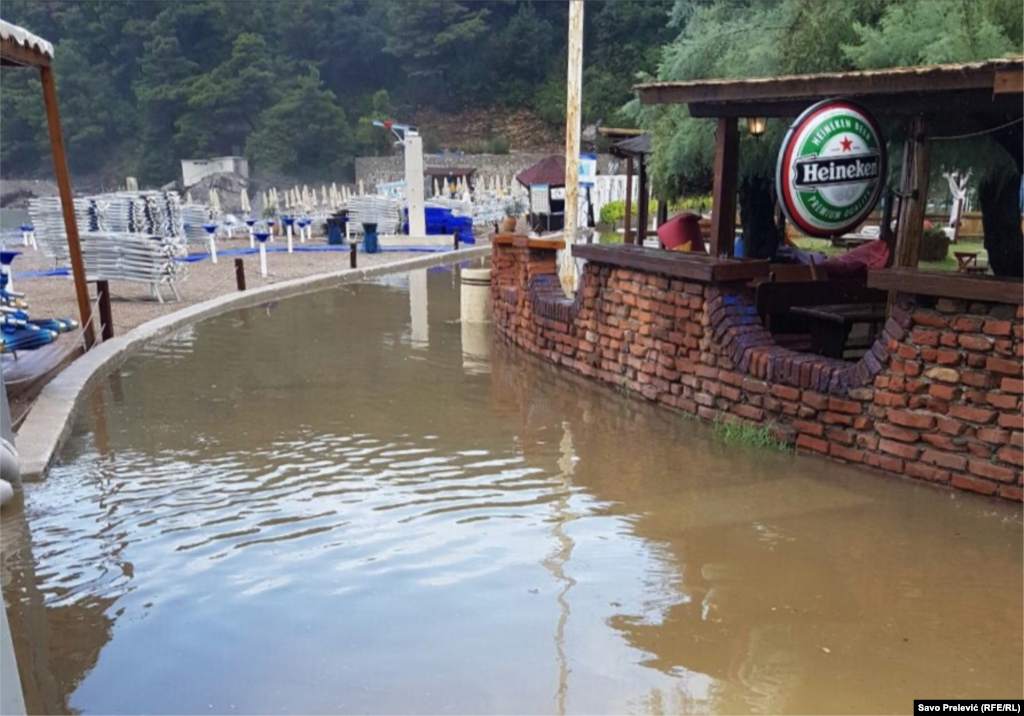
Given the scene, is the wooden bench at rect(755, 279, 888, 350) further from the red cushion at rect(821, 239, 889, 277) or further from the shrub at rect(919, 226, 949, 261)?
the shrub at rect(919, 226, 949, 261)

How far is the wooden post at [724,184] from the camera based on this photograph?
298 inches

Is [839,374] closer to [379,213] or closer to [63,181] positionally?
[63,181]

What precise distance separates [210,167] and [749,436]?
63.5m

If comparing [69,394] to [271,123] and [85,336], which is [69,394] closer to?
[85,336]

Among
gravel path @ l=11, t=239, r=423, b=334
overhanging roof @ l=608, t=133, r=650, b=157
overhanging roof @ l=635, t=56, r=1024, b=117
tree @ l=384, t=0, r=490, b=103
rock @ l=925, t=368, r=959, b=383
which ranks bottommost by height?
gravel path @ l=11, t=239, r=423, b=334

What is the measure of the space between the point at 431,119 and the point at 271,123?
17.5 meters

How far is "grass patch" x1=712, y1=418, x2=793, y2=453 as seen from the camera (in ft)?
21.8

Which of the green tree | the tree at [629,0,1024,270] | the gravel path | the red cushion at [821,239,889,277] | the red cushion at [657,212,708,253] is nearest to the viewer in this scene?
the red cushion at [821,239,889,277]

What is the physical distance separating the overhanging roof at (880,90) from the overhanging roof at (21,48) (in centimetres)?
536

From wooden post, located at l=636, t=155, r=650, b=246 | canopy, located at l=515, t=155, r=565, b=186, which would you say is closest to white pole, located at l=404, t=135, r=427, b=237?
canopy, located at l=515, t=155, r=565, b=186

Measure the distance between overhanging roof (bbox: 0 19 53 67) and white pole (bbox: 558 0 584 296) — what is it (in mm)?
6160

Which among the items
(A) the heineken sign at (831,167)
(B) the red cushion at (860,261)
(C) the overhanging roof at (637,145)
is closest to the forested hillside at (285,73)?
(C) the overhanging roof at (637,145)

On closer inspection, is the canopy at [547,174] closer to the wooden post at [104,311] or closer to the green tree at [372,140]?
the wooden post at [104,311]

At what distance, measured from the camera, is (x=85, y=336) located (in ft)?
34.3
